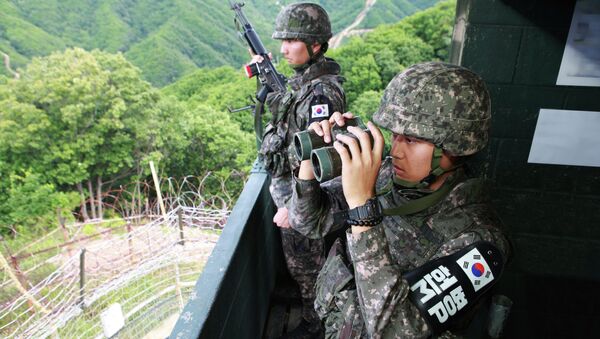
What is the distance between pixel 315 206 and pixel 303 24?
1.52 metres

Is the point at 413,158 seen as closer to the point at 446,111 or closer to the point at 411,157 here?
the point at 411,157

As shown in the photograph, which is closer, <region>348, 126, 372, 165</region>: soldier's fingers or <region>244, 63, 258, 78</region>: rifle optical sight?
<region>348, 126, 372, 165</region>: soldier's fingers

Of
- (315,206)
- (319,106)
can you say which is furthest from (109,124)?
(315,206)

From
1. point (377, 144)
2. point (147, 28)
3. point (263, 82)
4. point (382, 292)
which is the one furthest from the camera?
point (147, 28)

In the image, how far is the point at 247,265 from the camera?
2197 mm

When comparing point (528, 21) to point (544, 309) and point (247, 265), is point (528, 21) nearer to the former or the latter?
point (544, 309)

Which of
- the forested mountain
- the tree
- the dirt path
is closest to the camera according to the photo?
the tree

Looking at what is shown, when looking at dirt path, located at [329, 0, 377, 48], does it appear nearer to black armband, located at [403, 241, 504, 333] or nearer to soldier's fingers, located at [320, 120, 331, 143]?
soldier's fingers, located at [320, 120, 331, 143]

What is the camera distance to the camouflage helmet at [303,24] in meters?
2.70

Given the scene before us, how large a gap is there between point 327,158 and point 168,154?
85.6ft

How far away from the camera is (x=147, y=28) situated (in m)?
51.8

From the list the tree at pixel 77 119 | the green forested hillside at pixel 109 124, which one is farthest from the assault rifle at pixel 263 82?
the tree at pixel 77 119

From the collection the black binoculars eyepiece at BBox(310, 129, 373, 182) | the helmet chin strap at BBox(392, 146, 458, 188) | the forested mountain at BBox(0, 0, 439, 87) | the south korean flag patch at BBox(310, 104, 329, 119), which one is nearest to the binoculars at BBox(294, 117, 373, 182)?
the black binoculars eyepiece at BBox(310, 129, 373, 182)

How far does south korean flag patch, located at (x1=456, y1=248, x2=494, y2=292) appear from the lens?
1.16 m
